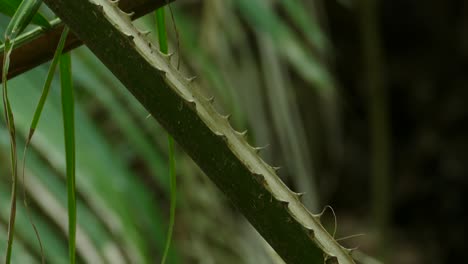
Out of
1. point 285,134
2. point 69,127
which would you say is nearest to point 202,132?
point 69,127

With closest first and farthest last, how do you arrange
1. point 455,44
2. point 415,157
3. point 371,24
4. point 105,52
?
1. point 105,52
2. point 371,24
3. point 455,44
4. point 415,157

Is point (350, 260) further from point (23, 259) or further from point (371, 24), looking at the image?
point (371, 24)

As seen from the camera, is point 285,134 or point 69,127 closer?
point 69,127

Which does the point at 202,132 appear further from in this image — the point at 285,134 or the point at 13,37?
the point at 285,134

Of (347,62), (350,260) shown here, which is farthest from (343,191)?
(350,260)

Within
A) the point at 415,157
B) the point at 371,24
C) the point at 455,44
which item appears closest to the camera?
the point at 371,24
